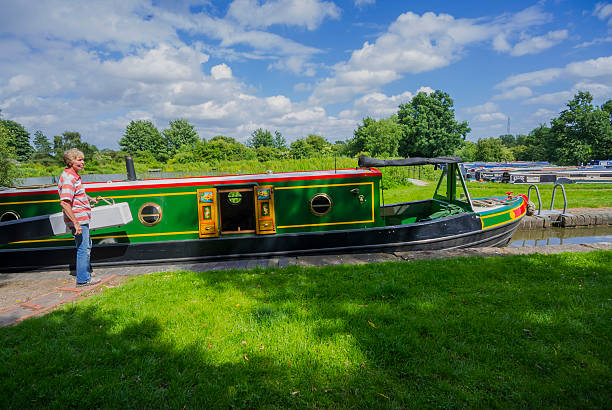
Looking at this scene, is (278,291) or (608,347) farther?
(278,291)

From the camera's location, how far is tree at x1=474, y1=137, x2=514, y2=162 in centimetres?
5996

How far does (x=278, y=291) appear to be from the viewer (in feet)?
13.9


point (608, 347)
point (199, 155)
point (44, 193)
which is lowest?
point (608, 347)

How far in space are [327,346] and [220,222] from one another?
4300mm

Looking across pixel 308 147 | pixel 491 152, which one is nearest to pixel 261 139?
pixel 308 147

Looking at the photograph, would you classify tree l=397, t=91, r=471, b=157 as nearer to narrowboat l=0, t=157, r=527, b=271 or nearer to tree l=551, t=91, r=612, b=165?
tree l=551, t=91, r=612, b=165

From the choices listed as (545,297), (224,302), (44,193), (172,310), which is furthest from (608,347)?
(44,193)

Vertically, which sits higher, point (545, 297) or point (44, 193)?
point (44, 193)

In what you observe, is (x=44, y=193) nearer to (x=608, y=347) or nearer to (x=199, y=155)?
(x=608, y=347)

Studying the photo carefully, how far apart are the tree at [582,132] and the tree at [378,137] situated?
18971 millimetres

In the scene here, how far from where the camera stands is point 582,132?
3697 centimetres

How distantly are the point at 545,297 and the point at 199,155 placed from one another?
156 ft

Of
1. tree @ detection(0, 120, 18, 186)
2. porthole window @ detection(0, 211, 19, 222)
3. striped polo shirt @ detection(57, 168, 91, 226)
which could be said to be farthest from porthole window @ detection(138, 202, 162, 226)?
tree @ detection(0, 120, 18, 186)

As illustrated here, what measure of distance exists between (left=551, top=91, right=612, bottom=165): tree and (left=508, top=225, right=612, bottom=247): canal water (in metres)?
34.6
